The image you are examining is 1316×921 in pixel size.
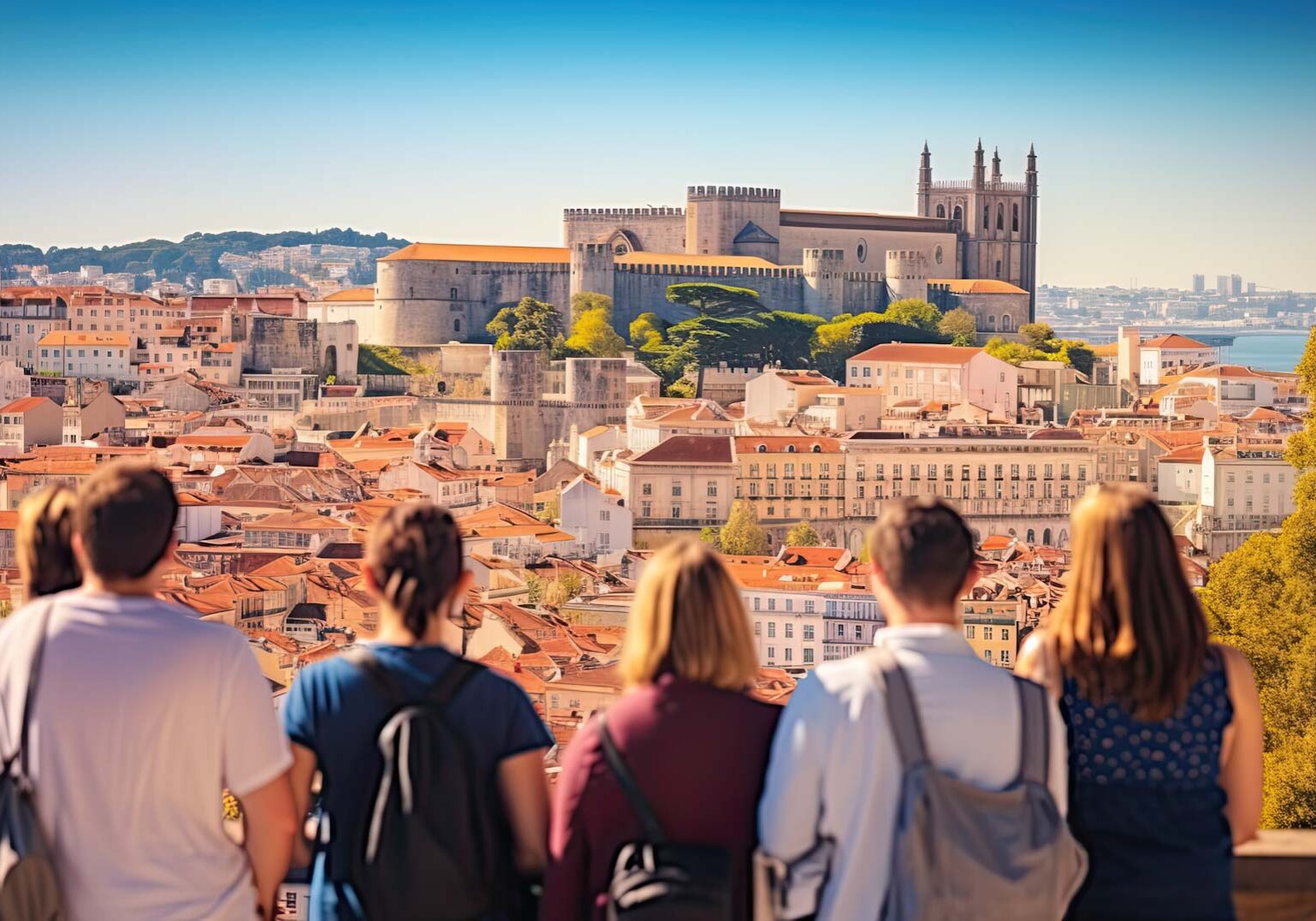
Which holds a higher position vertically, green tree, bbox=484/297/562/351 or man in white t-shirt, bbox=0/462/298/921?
green tree, bbox=484/297/562/351

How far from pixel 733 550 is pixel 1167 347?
3377 cm

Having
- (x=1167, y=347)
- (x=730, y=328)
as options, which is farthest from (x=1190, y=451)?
(x=1167, y=347)

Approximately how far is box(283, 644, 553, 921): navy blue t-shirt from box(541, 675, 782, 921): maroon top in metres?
0.07

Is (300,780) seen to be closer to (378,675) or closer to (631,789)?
(378,675)

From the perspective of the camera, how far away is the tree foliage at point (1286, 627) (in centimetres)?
827

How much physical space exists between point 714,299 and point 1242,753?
43598mm

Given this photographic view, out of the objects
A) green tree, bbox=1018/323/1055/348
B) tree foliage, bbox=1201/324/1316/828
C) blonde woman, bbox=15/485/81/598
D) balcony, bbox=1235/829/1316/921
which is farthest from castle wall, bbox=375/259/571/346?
balcony, bbox=1235/829/1316/921

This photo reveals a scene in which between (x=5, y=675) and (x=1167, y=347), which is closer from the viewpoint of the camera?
(x=5, y=675)

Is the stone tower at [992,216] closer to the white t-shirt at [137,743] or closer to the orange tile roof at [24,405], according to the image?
the orange tile roof at [24,405]

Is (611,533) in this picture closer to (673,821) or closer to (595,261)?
(595,261)

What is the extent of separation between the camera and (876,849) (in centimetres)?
207

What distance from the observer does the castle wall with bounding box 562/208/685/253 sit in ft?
166

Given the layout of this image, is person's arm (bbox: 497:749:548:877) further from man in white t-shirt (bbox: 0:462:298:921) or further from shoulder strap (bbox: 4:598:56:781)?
shoulder strap (bbox: 4:598:56:781)

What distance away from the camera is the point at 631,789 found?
6.84ft
